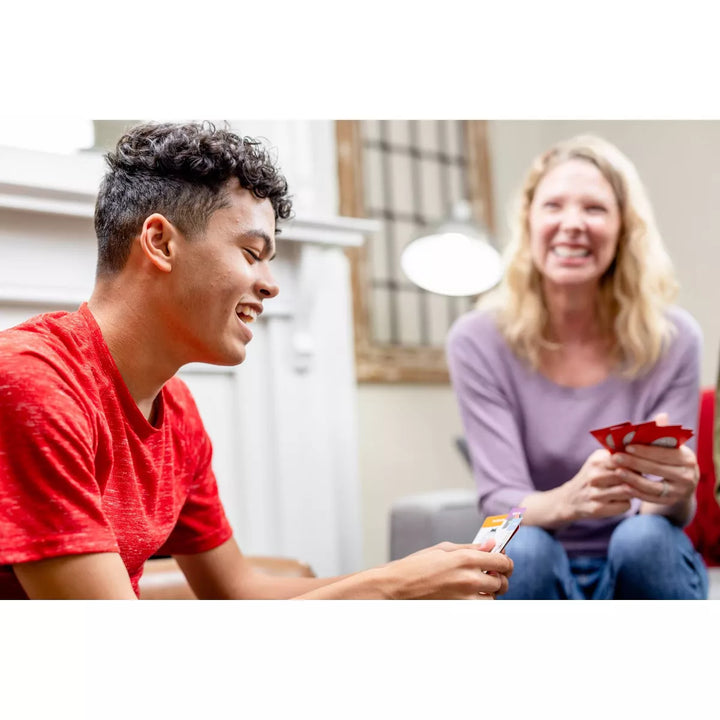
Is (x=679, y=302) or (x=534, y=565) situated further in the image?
(x=679, y=302)

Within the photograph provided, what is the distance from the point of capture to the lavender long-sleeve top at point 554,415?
148 cm

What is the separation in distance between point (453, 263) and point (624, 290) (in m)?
0.94

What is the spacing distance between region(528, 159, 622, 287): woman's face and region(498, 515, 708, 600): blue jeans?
0.41 meters

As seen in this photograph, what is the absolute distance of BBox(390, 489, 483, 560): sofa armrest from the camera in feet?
6.05

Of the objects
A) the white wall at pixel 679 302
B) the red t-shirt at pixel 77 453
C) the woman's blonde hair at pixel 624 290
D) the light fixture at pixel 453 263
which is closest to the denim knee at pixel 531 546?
the woman's blonde hair at pixel 624 290

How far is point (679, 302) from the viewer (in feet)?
9.29

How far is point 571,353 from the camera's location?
1544 millimetres

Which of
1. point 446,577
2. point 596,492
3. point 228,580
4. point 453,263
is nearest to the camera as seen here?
point 446,577

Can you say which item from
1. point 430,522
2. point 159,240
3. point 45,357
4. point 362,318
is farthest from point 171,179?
point 362,318

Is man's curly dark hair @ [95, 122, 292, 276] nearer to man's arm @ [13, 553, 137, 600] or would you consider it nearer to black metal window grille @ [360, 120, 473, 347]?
man's arm @ [13, 553, 137, 600]

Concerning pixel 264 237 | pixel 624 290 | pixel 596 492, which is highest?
pixel 264 237

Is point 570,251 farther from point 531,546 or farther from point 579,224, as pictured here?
point 531,546
